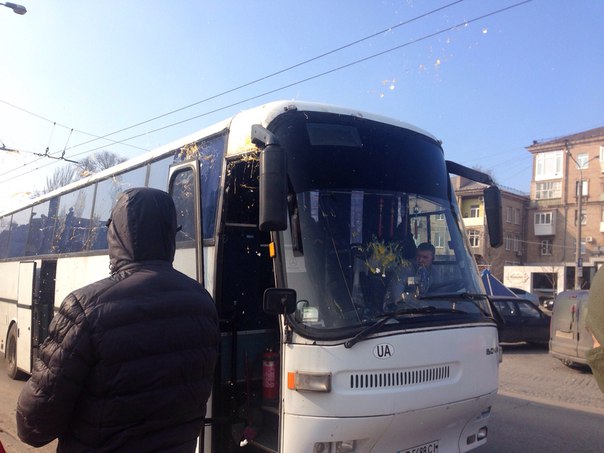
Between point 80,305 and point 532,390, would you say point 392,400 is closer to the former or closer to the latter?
point 80,305

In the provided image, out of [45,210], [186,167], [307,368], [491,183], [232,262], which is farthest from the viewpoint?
[45,210]

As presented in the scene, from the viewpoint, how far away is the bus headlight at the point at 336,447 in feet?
12.8

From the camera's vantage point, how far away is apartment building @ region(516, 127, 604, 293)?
54625 mm

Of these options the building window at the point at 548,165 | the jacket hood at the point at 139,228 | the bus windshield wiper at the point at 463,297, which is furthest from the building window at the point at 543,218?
the jacket hood at the point at 139,228

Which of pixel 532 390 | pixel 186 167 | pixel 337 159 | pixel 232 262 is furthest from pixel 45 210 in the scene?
pixel 532 390

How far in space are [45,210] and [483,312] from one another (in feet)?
27.8

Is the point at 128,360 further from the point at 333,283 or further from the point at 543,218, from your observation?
the point at 543,218

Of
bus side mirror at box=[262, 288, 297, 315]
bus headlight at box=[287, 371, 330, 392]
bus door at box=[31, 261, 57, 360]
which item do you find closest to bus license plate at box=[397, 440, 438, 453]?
bus headlight at box=[287, 371, 330, 392]

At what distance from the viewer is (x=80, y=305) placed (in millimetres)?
2352

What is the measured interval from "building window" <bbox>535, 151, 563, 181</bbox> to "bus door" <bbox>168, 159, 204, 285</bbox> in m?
60.6

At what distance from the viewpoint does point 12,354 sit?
1043cm

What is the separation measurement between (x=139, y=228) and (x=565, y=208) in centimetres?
6483

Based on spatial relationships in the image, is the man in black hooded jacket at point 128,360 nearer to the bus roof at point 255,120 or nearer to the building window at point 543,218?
the bus roof at point 255,120

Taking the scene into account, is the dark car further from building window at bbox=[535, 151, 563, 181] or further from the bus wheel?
building window at bbox=[535, 151, 563, 181]
